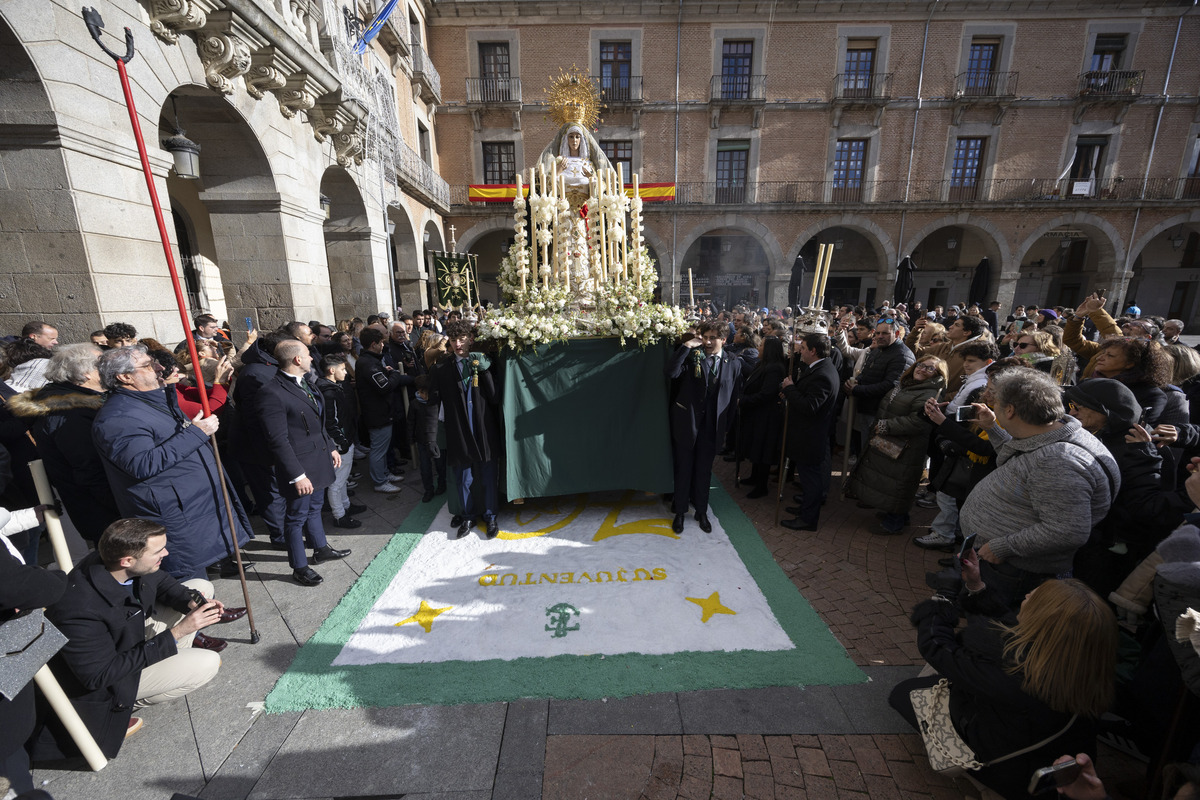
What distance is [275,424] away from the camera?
3531 mm

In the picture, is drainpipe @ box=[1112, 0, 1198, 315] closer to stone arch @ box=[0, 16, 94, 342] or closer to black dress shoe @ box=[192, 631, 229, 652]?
black dress shoe @ box=[192, 631, 229, 652]

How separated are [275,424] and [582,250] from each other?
369 centimetres

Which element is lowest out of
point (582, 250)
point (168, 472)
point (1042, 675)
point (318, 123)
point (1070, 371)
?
point (1042, 675)

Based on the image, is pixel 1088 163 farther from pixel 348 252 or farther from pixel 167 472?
pixel 167 472

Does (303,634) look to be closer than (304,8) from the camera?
Yes

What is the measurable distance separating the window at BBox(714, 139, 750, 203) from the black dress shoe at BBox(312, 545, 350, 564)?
19364mm

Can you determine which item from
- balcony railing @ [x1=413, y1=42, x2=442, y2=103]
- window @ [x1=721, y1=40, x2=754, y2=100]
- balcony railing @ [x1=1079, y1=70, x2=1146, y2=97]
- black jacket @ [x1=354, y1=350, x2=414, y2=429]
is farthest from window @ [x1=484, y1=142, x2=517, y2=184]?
balcony railing @ [x1=1079, y1=70, x2=1146, y2=97]

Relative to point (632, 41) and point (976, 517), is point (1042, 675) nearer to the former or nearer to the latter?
point (976, 517)

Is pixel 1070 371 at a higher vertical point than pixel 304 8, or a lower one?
lower

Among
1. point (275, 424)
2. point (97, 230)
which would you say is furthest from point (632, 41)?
point (275, 424)

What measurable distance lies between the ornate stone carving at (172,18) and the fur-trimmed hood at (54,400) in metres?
4.81

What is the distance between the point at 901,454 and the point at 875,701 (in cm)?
229

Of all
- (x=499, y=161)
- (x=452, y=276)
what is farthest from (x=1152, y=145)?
(x=452, y=276)

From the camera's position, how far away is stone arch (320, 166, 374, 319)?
1033 cm
